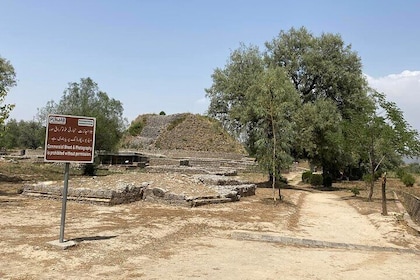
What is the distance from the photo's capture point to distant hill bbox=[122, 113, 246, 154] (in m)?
56.6

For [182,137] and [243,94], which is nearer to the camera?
[243,94]

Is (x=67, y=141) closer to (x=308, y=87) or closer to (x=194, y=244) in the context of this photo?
(x=194, y=244)

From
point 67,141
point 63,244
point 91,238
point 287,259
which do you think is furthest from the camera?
point 91,238

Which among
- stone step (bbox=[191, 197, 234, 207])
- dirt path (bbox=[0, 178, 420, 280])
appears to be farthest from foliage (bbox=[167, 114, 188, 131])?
dirt path (bbox=[0, 178, 420, 280])

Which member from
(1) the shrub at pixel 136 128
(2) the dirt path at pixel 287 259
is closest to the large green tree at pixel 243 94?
(2) the dirt path at pixel 287 259

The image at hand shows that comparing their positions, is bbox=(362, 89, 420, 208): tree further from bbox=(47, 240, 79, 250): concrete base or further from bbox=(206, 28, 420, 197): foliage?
bbox=(47, 240, 79, 250): concrete base

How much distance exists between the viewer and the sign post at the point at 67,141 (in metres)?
7.82

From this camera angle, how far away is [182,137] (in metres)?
57.5

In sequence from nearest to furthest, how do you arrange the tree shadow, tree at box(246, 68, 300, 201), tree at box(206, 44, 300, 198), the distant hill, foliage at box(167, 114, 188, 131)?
the tree shadow
tree at box(246, 68, 300, 201)
tree at box(206, 44, 300, 198)
the distant hill
foliage at box(167, 114, 188, 131)

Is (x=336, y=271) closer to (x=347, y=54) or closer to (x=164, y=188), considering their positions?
(x=164, y=188)

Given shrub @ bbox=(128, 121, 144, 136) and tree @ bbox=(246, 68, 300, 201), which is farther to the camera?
shrub @ bbox=(128, 121, 144, 136)

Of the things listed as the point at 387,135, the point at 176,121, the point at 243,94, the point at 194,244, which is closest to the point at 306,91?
the point at 243,94

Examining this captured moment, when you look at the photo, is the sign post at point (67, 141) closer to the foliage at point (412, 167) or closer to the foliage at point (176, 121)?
the foliage at point (412, 167)

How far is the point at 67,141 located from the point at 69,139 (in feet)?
0.19
